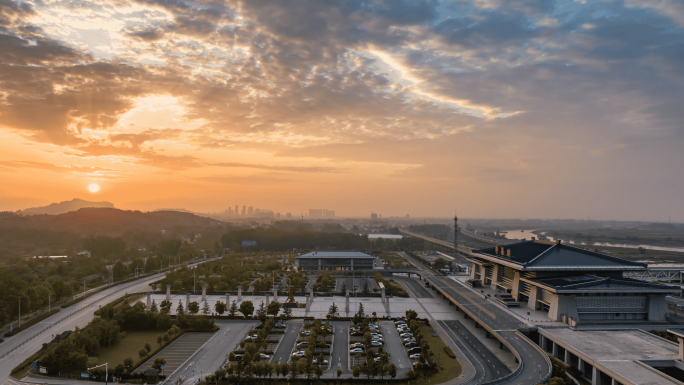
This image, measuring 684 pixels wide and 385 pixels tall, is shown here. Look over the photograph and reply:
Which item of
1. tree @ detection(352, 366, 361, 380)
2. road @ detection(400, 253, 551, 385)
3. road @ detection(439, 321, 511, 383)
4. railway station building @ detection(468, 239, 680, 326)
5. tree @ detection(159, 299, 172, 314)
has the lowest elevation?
road @ detection(439, 321, 511, 383)

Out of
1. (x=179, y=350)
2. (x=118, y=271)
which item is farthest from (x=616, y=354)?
(x=118, y=271)

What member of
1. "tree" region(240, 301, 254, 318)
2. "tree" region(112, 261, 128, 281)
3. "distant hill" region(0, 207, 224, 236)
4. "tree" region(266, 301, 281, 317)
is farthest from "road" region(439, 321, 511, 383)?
"distant hill" region(0, 207, 224, 236)

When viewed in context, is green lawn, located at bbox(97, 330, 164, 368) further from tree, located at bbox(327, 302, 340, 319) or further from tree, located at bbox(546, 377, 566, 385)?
tree, located at bbox(546, 377, 566, 385)

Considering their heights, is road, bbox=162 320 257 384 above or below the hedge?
above

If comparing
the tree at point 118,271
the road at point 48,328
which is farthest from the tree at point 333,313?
the tree at point 118,271

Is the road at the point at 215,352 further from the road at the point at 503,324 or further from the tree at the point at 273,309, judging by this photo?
the road at the point at 503,324

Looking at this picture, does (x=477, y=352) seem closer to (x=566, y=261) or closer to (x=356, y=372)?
(x=356, y=372)

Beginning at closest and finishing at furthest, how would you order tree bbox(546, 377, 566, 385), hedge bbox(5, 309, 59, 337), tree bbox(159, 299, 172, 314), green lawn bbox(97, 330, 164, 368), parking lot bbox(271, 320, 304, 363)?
1. tree bbox(546, 377, 566, 385)
2. green lawn bbox(97, 330, 164, 368)
3. parking lot bbox(271, 320, 304, 363)
4. hedge bbox(5, 309, 59, 337)
5. tree bbox(159, 299, 172, 314)
